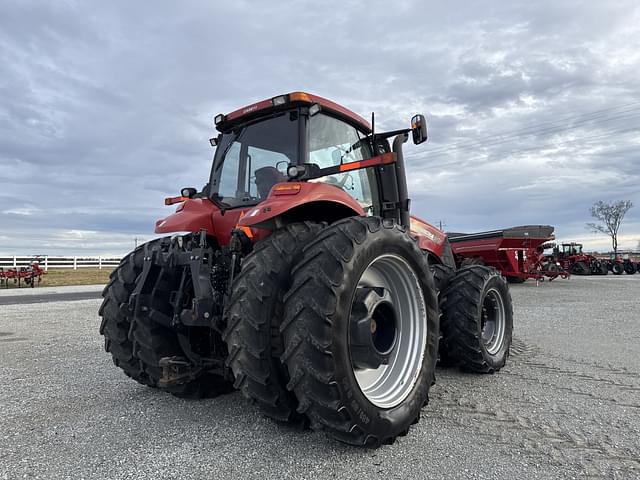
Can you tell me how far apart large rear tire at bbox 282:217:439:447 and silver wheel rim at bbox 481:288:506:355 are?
1.82 m

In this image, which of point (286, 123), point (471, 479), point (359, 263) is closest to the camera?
point (471, 479)

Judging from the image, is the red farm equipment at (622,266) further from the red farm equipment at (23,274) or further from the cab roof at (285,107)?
the red farm equipment at (23,274)

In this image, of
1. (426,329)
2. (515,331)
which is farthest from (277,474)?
(515,331)

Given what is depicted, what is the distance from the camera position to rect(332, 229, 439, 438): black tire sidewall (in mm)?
2299

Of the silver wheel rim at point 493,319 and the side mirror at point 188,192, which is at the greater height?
the side mirror at point 188,192

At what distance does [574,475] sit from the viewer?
221 centimetres

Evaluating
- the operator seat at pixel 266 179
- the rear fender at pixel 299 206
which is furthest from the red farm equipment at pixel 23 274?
the rear fender at pixel 299 206

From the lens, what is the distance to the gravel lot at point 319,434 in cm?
228

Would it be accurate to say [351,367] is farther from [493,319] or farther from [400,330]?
[493,319]

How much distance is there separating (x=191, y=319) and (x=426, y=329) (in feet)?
5.21

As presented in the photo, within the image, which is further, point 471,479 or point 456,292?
point 456,292

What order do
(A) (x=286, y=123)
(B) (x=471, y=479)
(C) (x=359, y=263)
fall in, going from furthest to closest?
1. (A) (x=286, y=123)
2. (C) (x=359, y=263)
3. (B) (x=471, y=479)

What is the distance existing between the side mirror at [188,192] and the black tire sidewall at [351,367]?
2.22 m

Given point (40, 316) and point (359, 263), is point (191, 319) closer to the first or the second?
point (359, 263)
